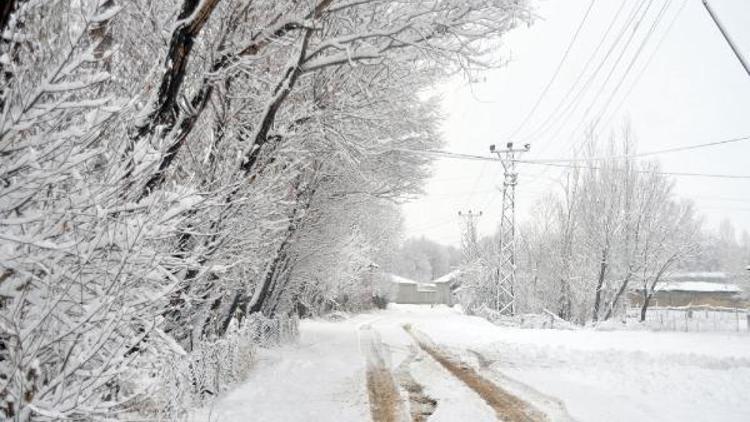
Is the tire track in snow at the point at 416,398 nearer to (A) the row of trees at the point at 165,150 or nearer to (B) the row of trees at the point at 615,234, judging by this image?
(A) the row of trees at the point at 165,150

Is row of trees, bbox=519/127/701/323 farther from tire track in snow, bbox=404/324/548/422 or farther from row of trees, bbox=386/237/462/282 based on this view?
row of trees, bbox=386/237/462/282

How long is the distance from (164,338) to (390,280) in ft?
180

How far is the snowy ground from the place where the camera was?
8.16 m

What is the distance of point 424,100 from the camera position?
12.2m

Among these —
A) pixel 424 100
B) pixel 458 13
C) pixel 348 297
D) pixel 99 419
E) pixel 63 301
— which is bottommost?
pixel 348 297

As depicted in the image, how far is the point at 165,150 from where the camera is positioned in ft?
10.2

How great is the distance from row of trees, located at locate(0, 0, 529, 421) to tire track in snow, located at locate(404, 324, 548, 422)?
4.65 meters

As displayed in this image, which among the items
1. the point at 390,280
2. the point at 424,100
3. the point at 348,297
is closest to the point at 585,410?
the point at 424,100

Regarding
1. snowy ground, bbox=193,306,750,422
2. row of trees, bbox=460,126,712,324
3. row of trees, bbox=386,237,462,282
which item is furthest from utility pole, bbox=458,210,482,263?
row of trees, bbox=386,237,462,282

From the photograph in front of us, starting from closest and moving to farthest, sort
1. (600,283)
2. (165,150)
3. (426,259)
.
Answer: (165,150), (600,283), (426,259)

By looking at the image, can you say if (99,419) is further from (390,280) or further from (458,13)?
(390,280)

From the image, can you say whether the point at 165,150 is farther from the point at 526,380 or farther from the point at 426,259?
the point at 426,259

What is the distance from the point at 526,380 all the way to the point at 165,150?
10365mm

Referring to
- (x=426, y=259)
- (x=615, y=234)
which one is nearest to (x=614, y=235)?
(x=615, y=234)
